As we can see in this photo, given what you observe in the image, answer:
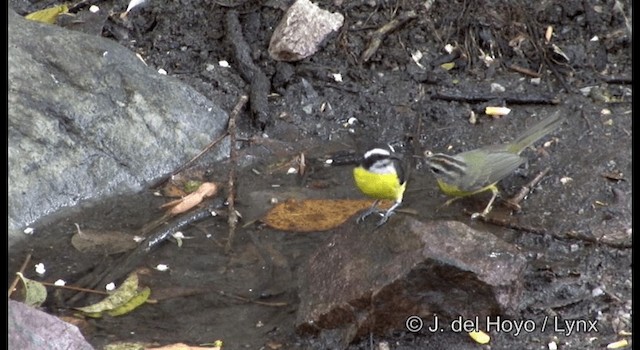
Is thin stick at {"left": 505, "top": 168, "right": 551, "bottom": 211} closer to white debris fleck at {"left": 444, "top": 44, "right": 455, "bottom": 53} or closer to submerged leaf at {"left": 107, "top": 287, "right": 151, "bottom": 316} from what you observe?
white debris fleck at {"left": 444, "top": 44, "right": 455, "bottom": 53}

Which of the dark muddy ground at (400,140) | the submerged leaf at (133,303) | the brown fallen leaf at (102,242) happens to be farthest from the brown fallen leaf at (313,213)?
the submerged leaf at (133,303)

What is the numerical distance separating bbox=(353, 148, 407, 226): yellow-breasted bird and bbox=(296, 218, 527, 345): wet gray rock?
2.67 ft

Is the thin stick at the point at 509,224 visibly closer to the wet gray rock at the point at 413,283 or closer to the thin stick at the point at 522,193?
the thin stick at the point at 522,193

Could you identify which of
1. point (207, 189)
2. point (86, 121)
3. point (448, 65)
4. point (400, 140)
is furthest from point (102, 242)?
point (448, 65)

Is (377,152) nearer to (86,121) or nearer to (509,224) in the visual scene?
(509,224)

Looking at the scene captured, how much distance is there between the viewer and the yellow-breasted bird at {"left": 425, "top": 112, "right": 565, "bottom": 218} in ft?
24.4

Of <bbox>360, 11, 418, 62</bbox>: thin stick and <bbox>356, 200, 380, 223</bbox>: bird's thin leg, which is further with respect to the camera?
<bbox>360, 11, 418, 62</bbox>: thin stick

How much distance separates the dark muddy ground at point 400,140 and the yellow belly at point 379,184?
17.7 inches

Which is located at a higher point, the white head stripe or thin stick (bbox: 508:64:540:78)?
the white head stripe

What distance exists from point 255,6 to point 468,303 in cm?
421

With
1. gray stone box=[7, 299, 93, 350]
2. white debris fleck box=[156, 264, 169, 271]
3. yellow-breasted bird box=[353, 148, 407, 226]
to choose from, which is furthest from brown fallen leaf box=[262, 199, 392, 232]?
gray stone box=[7, 299, 93, 350]

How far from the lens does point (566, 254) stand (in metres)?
6.89

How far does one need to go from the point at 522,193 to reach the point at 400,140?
1218mm

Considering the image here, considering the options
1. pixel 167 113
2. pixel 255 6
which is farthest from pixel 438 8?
pixel 167 113
